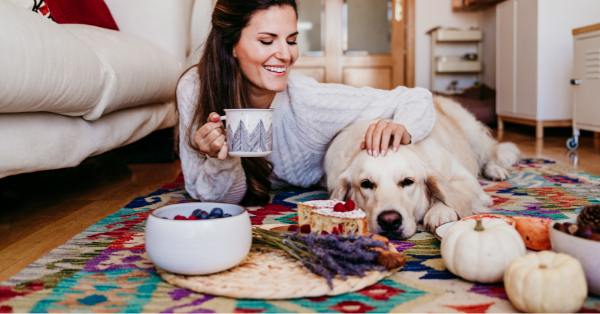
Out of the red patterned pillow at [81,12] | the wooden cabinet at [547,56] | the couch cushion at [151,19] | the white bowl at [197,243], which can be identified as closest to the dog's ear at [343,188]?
the white bowl at [197,243]

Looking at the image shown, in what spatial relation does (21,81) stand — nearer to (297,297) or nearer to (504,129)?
(297,297)

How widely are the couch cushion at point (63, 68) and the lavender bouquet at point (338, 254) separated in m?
0.81

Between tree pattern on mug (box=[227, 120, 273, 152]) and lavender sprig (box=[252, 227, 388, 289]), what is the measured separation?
0.27 m

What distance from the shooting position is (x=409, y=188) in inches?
60.7

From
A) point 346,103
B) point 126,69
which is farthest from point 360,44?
point 126,69

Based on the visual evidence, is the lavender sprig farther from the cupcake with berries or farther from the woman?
the woman

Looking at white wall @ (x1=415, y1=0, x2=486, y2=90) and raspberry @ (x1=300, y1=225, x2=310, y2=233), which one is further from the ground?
white wall @ (x1=415, y1=0, x2=486, y2=90)

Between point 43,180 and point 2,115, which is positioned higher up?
point 2,115

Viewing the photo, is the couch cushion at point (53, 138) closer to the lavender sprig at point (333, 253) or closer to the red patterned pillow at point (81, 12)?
the red patterned pillow at point (81, 12)

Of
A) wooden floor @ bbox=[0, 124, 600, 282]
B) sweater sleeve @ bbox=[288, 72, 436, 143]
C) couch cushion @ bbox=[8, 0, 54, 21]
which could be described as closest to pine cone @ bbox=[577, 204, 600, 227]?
sweater sleeve @ bbox=[288, 72, 436, 143]

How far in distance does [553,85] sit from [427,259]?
3.72 metres

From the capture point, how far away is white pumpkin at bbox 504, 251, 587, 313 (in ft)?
2.64

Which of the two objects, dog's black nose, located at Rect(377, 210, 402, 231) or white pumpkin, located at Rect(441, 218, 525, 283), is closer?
white pumpkin, located at Rect(441, 218, 525, 283)

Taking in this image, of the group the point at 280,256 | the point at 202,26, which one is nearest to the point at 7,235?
the point at 280,256
